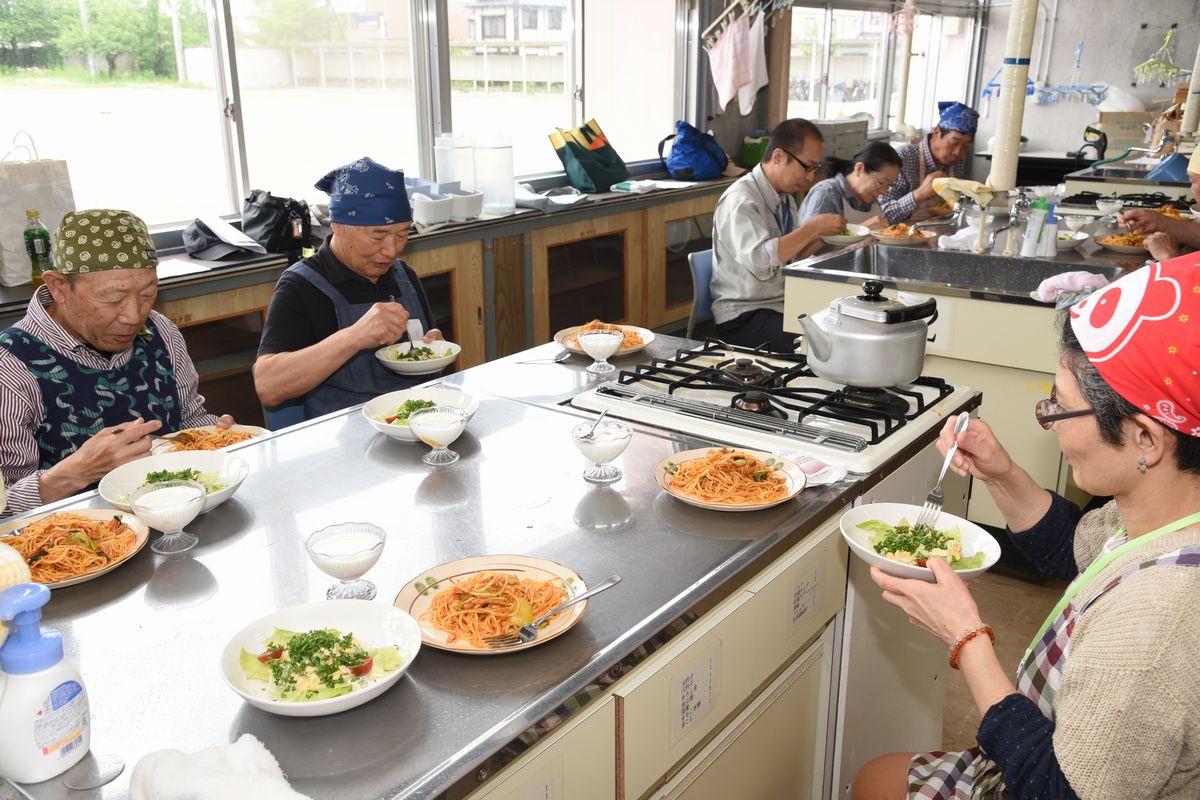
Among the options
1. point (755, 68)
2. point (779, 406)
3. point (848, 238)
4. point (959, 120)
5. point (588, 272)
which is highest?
point (755, 68)

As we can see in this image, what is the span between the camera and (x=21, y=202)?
10.3ft

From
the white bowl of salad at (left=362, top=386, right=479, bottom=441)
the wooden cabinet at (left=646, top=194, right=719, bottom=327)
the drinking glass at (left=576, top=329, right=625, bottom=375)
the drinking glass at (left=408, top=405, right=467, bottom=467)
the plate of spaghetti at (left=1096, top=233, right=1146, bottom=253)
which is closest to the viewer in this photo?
the drinking glass at (left=408, top=405, right=467, bottom=467)

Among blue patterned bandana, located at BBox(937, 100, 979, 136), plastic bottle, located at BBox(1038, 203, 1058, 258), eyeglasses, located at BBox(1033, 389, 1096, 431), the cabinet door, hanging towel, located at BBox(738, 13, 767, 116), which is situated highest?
hanging towel, located at BBox(738, 13, 767, 116)

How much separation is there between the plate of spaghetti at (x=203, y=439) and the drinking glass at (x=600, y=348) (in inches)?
31.9

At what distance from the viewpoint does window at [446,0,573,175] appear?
5.12m

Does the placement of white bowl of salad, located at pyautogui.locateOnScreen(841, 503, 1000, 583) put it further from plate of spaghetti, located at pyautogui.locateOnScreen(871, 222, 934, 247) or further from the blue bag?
the blue bag

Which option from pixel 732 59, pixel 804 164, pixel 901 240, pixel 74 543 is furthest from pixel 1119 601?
pixel 732 59

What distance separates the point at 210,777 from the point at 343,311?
1891 mm

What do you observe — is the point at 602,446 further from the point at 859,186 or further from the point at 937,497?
the point at 859,186

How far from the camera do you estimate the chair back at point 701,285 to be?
4055mm

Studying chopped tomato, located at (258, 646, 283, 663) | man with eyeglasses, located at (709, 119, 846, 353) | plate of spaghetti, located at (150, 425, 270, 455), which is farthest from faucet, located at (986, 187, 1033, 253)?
chopped tomato, located at (258, 646, 283, 663)

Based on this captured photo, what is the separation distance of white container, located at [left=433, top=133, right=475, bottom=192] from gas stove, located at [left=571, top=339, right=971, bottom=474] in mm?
2700

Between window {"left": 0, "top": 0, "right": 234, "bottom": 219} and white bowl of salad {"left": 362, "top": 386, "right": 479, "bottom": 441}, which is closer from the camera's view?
white bowl of salad {"left": 362, "top": 386, "right": 479, "bottom": 441}

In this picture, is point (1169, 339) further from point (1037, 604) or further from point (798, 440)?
point (1037, 604)
